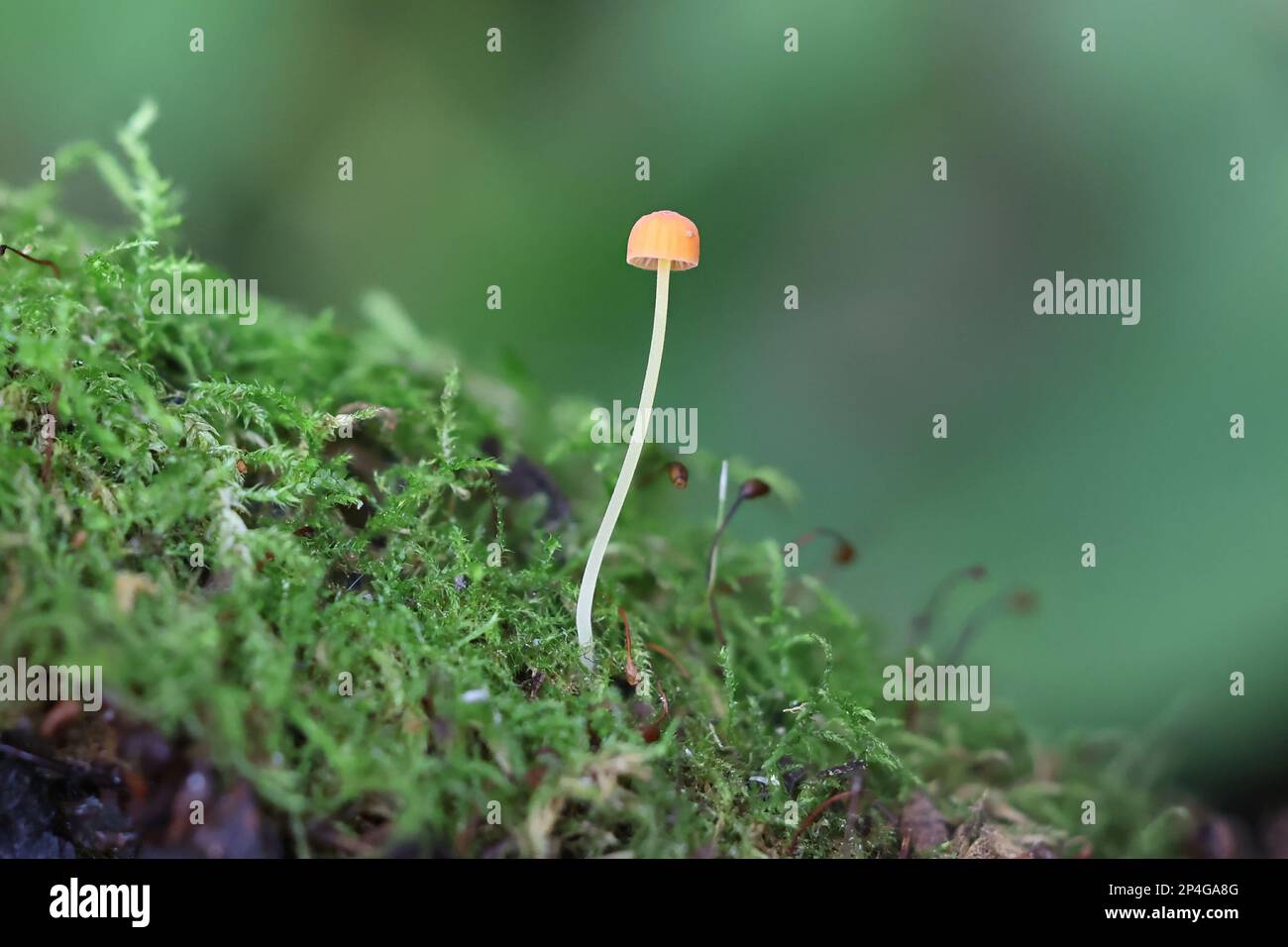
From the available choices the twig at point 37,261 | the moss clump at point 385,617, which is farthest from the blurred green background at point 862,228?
the twig at point 37,261

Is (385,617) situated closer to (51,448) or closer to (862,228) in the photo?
(51,448)

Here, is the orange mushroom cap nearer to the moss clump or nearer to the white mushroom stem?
the white mushroom stem

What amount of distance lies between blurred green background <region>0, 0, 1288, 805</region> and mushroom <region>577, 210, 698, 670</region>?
1.97 meters

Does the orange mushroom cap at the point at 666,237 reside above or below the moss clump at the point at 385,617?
above

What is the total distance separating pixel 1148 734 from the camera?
8.32 ft

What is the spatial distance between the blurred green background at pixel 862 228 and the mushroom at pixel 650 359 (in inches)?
77.5

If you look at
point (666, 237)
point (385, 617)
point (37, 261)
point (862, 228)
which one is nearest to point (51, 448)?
point (37, 261)

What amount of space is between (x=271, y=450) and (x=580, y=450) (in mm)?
790

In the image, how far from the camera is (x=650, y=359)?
62.6 inches

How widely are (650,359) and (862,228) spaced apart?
10.9ft

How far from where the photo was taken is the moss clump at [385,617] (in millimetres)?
1130

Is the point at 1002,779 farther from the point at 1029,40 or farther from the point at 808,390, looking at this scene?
the point at 1029,40

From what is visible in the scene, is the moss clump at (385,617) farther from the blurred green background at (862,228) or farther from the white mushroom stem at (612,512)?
the blurred green background at (862,228)
